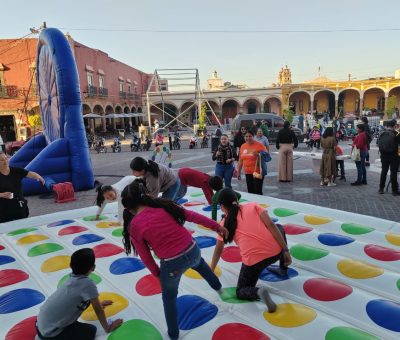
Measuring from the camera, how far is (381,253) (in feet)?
11.9

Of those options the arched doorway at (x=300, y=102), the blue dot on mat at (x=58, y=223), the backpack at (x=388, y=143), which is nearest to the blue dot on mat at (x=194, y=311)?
the blue dot on mat at (x=58, y=223)

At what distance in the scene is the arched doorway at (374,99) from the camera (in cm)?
3709

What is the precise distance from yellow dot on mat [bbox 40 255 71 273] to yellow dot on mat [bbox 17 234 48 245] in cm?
81

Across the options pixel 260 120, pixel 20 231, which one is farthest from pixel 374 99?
pixel 20 231

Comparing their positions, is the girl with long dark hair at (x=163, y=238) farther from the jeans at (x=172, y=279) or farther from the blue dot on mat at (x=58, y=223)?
the blue dot on mat at (x=58, y=223)

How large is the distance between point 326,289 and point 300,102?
3693cm

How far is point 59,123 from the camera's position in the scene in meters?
9.01

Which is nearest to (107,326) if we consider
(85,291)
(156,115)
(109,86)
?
(85,291)

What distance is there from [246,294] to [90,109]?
27779 millimetres

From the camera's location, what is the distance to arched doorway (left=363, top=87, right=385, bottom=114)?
37094 millimetres

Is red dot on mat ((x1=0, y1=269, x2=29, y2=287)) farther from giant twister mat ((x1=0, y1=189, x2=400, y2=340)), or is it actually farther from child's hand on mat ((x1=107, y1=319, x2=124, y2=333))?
child's hand on mat ((x1=107, y1=319, x2=124, y2=333))

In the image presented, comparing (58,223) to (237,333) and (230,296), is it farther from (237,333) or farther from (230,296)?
(237,333)

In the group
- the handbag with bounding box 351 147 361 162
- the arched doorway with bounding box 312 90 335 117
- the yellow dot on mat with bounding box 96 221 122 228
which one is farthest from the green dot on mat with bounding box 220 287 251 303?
the arched doorway with bounding box 312 90 335 117

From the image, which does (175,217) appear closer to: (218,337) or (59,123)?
(218,337)
